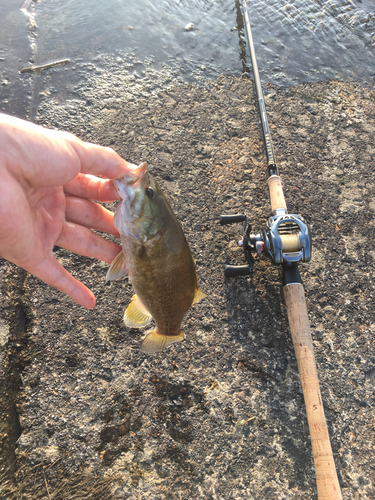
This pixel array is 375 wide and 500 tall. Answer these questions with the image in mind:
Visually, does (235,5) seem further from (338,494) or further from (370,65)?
(338,494)

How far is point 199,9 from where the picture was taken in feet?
15.2

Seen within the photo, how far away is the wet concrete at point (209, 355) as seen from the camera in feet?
6.83

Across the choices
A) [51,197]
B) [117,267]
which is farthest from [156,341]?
[51,197]

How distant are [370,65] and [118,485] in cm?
525

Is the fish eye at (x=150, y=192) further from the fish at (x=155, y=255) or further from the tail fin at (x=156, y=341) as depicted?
the tail fin at (x=156, y=341)

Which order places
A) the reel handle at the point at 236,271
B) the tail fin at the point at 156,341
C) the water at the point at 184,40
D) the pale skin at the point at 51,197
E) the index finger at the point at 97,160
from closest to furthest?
the pale skin at the point at 51,197, the index finger at the point at 97,160, the tail fin at the point at 156,341, the reel handle at the point at 236,271, the water at the point at 184,40

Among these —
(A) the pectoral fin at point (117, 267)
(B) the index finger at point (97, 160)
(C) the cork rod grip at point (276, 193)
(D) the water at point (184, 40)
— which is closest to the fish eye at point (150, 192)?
(B) the index finger at point (97, 160)

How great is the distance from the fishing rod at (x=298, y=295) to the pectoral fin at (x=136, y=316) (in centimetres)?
74

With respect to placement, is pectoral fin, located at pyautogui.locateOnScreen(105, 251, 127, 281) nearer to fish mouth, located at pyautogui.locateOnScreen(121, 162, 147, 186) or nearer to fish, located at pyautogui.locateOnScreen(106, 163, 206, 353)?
fish, located at pyautogui.locateOnScreen(106, 163, 206, 353)

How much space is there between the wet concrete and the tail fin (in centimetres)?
22

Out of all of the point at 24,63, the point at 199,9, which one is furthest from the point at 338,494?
the point at 199,9

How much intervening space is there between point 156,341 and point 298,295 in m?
1.09

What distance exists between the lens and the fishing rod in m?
1.90

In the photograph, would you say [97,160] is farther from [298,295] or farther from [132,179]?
[298,295]
